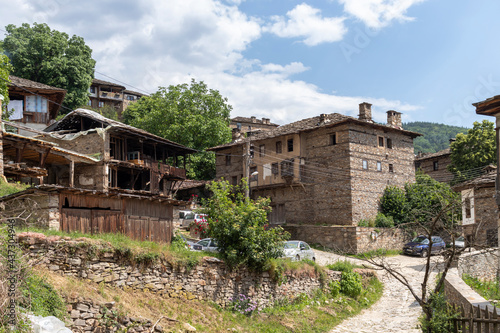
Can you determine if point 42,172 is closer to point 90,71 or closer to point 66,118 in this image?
point 66,118

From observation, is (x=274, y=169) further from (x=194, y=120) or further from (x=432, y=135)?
(x=432, y=135)

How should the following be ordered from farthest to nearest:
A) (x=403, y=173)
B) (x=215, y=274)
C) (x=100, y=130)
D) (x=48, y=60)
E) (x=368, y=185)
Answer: (x=48, y=60), (x=403, y=173), (x=368, y=185), (x=100, y=130), (x=215, y=274)

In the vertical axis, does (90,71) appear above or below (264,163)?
above

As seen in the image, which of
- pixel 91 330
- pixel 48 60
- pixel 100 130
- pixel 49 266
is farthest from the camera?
pixel 48 60

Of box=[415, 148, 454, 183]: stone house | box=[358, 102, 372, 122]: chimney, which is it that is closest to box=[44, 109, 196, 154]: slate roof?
box=[358, 102, 372, 122]: chimney

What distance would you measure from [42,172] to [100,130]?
7.29m

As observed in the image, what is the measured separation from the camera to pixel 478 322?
9.09 metres

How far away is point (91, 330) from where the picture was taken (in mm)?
13234

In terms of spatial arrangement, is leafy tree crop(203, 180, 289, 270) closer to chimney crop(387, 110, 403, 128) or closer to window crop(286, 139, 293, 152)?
window crop(286, 139, 293, 152)

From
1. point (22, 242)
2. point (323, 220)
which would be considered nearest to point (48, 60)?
point (323, 220)

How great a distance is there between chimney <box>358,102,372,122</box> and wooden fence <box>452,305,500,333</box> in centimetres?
2969

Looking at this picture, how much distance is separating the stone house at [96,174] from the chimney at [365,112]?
47.6 ft

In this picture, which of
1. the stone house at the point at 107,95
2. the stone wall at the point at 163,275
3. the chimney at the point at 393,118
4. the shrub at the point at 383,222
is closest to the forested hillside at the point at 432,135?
the chimney at the point at 393,118

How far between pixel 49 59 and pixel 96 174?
22.3 metres
